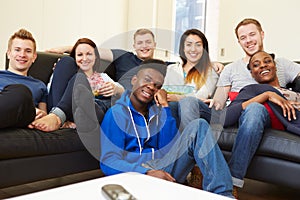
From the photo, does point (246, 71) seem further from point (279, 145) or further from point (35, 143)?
point (35, 143)

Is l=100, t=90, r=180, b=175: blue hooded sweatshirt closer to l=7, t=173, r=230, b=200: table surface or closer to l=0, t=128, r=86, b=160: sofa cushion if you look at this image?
l=0, t=128, r=86, b=160: sofa cushion

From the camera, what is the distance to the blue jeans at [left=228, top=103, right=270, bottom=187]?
4.57 feet

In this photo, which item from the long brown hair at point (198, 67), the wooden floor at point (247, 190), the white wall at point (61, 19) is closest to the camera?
the wooden floor at point (247, 190)

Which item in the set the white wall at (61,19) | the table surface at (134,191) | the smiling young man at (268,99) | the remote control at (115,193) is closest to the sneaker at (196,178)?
the smiling young man at (268,99)

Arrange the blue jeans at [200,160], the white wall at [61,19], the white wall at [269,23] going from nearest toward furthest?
the blue jeans at [200,160] → the white wall at [269,23] → the white wall at [61,19]

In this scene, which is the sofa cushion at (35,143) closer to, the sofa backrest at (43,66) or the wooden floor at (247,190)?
the wooden floor at (247,190)

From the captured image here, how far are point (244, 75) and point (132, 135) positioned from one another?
90 cm

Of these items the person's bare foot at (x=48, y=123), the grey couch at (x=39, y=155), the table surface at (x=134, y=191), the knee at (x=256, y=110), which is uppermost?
the knee at (x=256, y=110)

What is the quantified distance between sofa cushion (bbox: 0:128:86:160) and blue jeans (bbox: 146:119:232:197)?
374mm

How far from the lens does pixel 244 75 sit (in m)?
1.89

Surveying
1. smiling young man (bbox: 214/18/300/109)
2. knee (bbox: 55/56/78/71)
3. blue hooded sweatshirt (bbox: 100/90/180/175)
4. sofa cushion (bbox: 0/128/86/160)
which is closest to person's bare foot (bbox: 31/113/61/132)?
sofa cushion (bbox: 0/128/86/160)

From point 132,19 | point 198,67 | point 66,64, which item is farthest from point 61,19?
point 198,67

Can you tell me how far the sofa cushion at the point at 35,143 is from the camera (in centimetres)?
120

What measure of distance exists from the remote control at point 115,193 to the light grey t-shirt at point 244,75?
1417 mm
